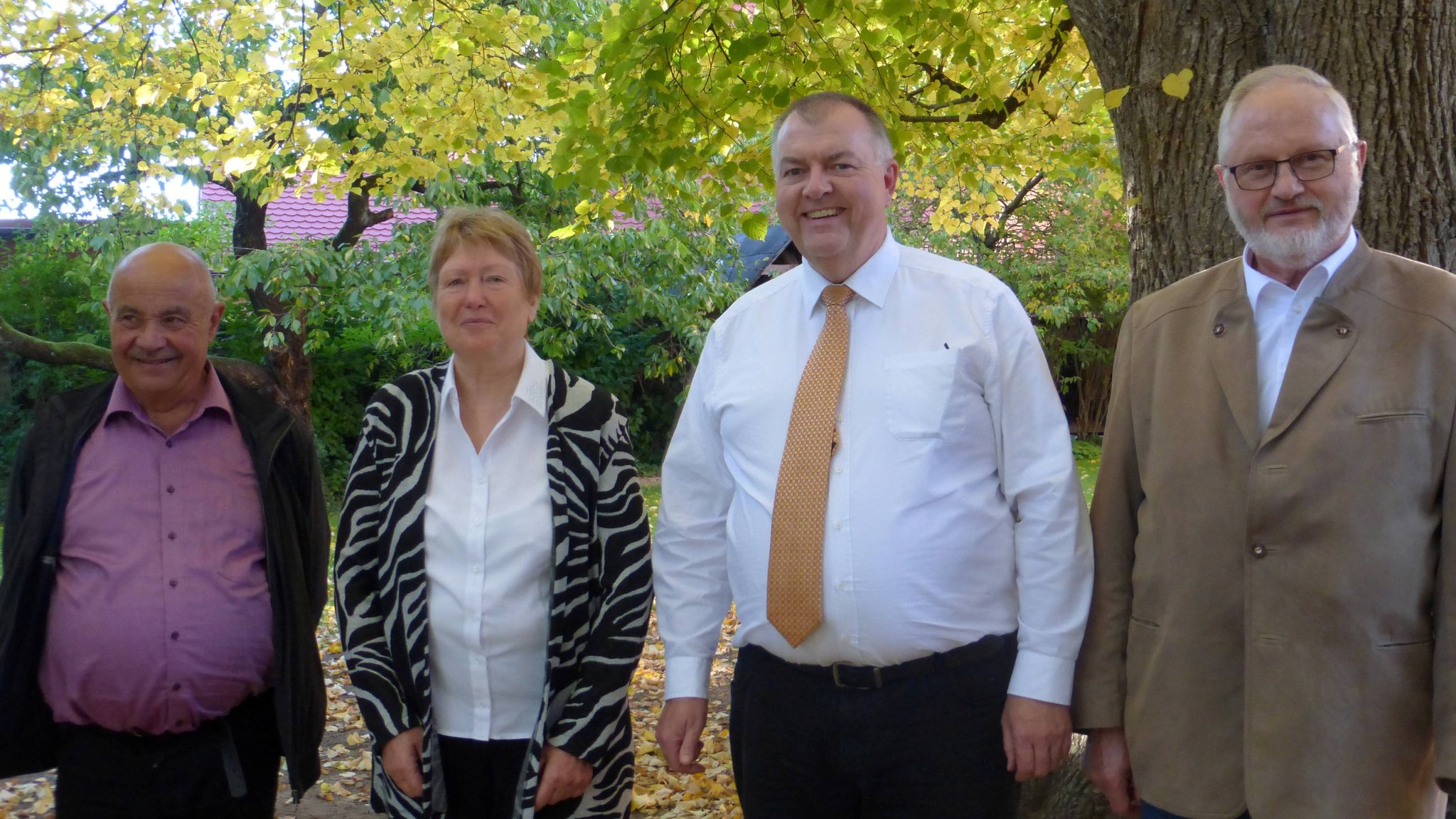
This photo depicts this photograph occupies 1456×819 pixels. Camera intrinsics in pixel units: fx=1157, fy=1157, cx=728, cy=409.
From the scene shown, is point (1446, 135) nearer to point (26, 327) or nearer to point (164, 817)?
point (164, 817)

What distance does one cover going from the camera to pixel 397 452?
9.18 ft

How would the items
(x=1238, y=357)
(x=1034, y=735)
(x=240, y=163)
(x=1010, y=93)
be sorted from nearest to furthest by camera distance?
1. (x=1238, y=357)
2. (x=1034, y=735)
3. (x=1010, y=93)
4. (x=240, y=163)

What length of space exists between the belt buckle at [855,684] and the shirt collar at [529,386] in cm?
93

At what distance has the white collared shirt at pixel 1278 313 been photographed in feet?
7.42

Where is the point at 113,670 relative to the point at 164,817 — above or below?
above

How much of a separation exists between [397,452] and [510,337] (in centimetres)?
39

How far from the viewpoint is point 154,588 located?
2.84 meters

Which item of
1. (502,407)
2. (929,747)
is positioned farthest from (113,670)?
(929,747)

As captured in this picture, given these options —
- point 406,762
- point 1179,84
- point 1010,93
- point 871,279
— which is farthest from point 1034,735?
point 1010,93

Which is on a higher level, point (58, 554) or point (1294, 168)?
point (1294, 168)

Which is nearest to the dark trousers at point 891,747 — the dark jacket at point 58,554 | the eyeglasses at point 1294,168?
the eyeglasses at point 1294,168

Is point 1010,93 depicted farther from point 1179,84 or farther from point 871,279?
point 871,279

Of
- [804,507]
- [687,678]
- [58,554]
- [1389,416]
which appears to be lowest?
[687,678]

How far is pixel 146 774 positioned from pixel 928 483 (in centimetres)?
205
